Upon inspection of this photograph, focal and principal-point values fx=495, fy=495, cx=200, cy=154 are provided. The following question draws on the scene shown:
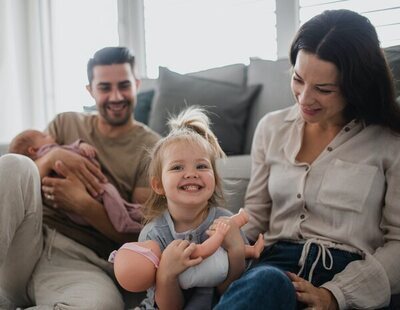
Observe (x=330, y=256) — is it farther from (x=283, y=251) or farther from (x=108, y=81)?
(x=108, y=81)

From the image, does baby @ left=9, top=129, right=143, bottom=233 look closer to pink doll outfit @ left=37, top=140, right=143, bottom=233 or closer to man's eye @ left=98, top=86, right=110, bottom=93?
pink doll outfit @ left=37, top=140, right=143, bottom=233

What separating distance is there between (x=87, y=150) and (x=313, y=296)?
91 centimetres

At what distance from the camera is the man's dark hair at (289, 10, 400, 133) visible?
1196mm

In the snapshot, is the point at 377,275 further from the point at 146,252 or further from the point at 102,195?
the point at 102,195

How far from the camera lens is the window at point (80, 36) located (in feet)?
10.7

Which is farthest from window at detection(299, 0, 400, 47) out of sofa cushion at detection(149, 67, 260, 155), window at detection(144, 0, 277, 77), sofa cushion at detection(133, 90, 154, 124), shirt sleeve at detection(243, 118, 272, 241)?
shirt sleeve at detection(243, 118, 272, 241)

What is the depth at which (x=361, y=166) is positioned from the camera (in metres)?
1.20

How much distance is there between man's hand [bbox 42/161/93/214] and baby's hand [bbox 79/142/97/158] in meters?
0.08

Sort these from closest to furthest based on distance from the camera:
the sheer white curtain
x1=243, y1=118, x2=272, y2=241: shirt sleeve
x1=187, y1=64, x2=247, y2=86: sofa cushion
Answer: x1=243, y1=118, x2=272, y2=241: shirt sleeve → x1=187, y1=64, x2=247, y2=86: sofa cushion → the sheer white curtain

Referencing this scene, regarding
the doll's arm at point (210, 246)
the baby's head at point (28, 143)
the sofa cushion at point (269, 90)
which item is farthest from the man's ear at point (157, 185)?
the sofa cushion at point (269, 90)

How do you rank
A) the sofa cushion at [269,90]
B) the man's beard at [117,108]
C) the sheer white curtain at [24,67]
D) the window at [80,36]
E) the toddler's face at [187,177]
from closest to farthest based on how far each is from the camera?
the toddler's face at [187,177]
the man's beard at [117,108]
the sofa cushion at [269,90]
the sheer white curtain at [24,67]
the window at [80,36]

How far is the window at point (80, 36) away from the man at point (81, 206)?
1.51m

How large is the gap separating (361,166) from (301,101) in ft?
0.70

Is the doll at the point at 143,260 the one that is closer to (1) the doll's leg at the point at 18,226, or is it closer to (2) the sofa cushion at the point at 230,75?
(1) the doll's leg at the point at 18,226
